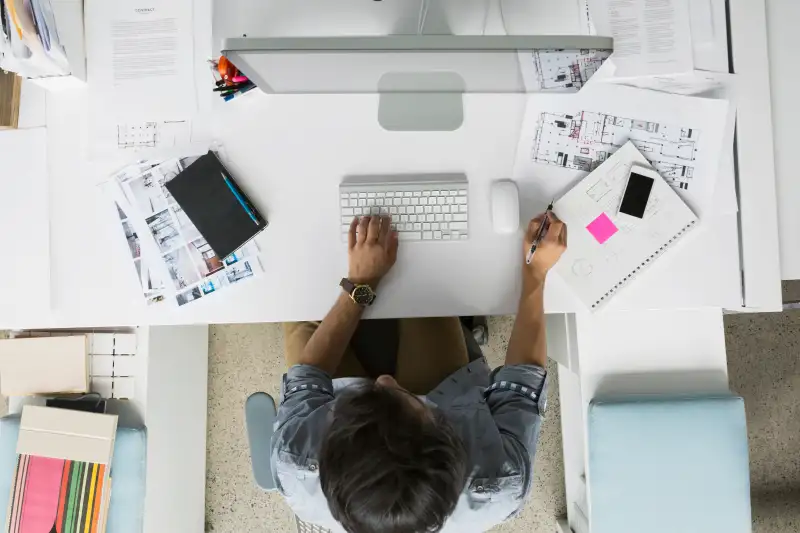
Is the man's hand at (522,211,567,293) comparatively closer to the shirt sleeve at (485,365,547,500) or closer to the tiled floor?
the shirt sleeve at (485,365,547,500)

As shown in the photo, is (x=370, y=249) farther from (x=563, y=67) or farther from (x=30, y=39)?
(x=30, y=39)

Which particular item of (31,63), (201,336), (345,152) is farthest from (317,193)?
(201,336)

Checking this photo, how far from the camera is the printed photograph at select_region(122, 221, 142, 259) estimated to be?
1196 mm

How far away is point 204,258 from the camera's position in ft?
3.91

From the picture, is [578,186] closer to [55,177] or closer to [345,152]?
[345,152]

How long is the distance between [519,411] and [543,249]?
0.33 meters

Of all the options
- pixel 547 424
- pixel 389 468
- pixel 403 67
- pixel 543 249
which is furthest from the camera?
pixel 547 424

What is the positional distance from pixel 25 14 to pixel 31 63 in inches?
4.3

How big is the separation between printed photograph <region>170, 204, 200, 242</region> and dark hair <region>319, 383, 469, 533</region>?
0.56 m

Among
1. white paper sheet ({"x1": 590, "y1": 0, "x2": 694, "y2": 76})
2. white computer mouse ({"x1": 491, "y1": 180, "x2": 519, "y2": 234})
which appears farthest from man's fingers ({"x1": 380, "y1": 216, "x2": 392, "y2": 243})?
white paper sheet ({"x1": 590, "y1": 0, "x2": 694, "y2": 76})

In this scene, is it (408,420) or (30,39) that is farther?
(30,39)

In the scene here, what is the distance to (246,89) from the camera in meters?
1.19

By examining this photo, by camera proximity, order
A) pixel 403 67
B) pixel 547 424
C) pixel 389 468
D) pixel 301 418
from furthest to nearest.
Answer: pixel 547 424, pixel 301 418, pixel 403 67, pixel 389 468

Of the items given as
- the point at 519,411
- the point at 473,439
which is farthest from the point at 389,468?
the point at 519,411
